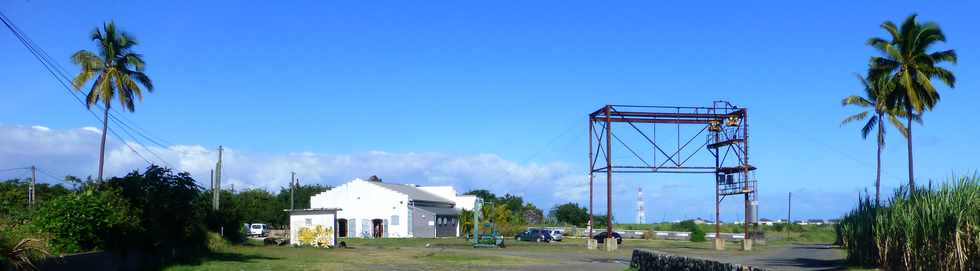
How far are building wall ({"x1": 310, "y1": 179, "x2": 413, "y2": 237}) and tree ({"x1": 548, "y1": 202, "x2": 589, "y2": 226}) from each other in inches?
2456

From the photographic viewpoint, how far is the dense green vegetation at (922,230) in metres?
14.5

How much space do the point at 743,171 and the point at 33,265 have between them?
36.9 metres

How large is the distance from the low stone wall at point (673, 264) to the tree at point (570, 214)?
110809 millimetres

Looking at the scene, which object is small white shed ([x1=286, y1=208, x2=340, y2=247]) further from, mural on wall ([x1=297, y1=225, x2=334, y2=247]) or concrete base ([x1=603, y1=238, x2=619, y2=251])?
concrete base ([x1=603, y1=238, x2=619, y2=251])

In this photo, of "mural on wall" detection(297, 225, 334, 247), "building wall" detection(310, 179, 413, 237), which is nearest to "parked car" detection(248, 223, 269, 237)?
"building wall" detection(310, 179, 413, 237)

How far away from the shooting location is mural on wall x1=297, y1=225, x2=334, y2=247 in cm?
5331

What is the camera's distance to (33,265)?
51.5 ft

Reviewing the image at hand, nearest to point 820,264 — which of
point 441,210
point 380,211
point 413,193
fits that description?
point 380,211

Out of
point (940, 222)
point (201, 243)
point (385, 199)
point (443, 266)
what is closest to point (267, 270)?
point (443, 266)

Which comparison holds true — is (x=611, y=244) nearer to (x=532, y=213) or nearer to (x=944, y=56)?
(x=944, y=56)

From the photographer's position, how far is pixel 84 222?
21.5 metres

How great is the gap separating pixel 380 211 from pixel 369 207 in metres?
1.04

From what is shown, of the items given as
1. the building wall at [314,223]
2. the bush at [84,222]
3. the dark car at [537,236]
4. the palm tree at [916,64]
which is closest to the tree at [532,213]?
the dark car at [537,236]

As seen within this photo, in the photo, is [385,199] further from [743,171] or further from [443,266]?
[443,266]
